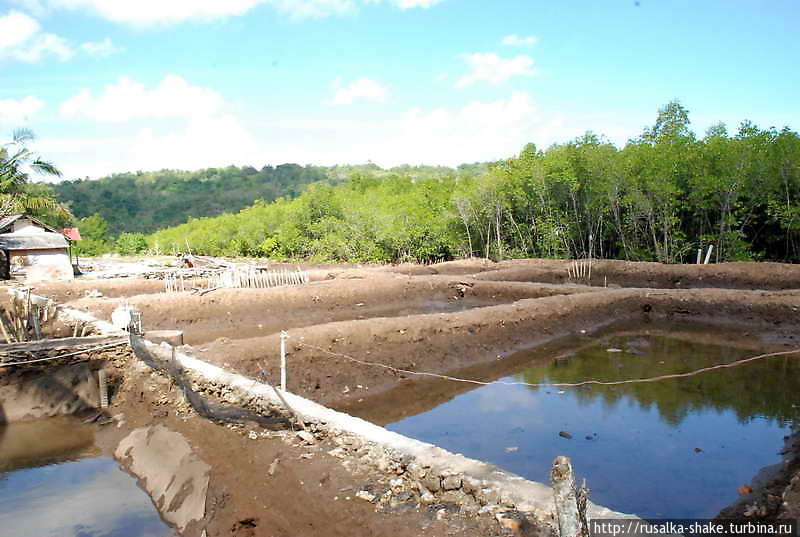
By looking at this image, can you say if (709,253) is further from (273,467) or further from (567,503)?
(567,503)

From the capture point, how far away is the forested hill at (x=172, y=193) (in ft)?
301

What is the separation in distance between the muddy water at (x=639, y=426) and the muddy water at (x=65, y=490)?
3.55 m

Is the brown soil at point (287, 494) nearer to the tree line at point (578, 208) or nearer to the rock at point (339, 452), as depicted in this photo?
the rock at point (339, 452)

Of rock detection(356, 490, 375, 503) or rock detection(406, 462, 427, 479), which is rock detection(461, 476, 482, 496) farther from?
rock detection(356, 490, 375, 503)

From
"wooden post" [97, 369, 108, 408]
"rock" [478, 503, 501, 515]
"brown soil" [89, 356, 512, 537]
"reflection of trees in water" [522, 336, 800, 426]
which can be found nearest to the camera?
"rock" [478, 503, 501, 515]

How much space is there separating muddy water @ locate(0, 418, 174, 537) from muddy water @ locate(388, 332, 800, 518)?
3.55 metres

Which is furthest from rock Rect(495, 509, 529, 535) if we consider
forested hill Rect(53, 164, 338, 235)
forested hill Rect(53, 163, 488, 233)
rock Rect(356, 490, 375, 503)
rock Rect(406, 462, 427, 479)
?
forested hill Rect(53, 164, 338, 235)

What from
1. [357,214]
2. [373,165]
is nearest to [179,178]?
[373,165]

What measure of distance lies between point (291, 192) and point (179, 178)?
3547 centimetres

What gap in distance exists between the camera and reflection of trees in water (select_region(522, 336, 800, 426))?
8375 millimetres

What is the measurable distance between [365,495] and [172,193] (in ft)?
374

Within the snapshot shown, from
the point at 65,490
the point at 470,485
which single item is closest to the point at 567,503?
the point at 470,485

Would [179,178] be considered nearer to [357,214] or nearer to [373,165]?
[373,165]

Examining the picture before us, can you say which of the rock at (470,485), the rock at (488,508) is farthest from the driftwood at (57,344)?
the rock at (488,508)
